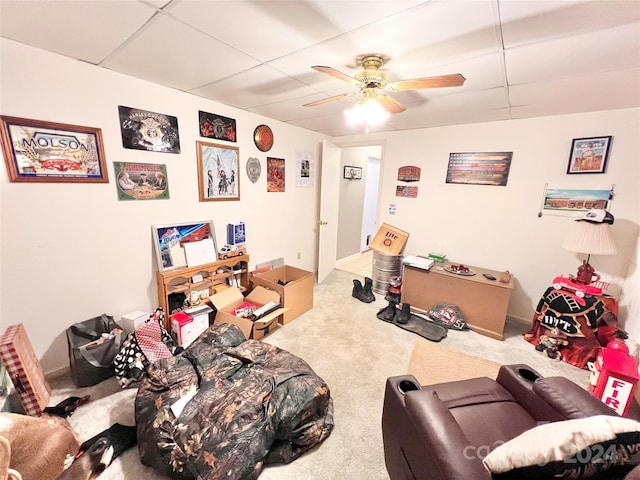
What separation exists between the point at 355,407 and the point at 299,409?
0.53m

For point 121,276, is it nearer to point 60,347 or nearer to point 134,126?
point 60,347

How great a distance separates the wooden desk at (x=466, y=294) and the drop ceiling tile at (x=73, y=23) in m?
3.07

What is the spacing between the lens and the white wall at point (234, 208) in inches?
66.7

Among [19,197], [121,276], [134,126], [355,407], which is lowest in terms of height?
[355,407]

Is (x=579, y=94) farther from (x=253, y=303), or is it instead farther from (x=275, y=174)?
(x=253, y=303)

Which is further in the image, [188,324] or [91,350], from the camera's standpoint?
[188,324]

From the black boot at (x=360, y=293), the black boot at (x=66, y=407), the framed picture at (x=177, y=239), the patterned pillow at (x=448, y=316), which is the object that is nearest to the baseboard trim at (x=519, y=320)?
the patterned pillow at (x=448, y=316)

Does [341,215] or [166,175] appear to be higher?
[166,175]

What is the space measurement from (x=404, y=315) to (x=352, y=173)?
2.73m

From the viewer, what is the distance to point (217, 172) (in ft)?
8.69

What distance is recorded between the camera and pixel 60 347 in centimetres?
192

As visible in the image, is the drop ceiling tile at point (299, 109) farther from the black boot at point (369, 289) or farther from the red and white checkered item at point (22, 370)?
the red and white checkered item at point (22, 370)

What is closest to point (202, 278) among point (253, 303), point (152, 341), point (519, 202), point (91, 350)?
point (253, 303)

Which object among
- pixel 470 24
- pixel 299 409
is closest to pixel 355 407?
pixel 299 409
